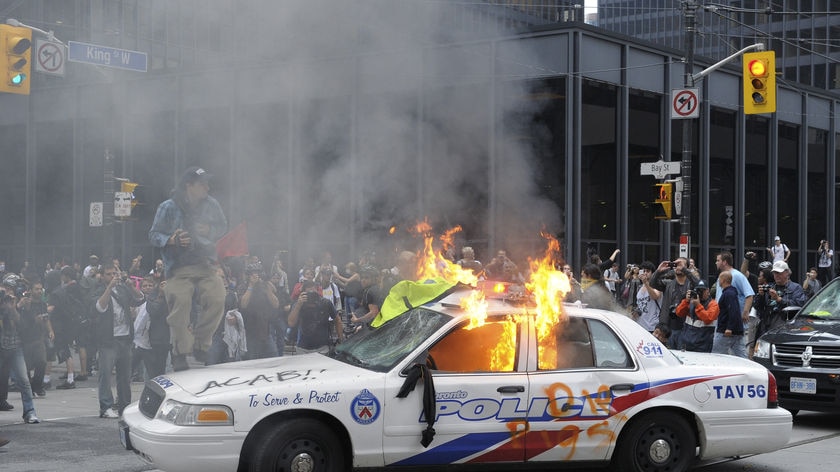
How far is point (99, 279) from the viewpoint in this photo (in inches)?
481

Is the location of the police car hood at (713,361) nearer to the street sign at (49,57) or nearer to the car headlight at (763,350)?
the car headlight at (763,350)

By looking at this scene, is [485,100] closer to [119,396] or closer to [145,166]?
[119,396]

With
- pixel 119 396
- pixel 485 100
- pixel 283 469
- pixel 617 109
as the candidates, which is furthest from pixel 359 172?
pixel 617 109

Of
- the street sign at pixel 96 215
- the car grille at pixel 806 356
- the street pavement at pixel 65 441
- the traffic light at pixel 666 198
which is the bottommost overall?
the street pavement at pixel 65 441

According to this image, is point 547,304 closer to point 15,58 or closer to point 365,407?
point 365,407

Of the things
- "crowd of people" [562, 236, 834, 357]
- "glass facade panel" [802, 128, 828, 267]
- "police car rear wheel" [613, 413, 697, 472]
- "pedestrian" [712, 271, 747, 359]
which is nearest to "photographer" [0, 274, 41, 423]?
"crowd of people" [562, 236, 834, 357]

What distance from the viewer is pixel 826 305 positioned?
9422 millimetres

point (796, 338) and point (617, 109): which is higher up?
point (617, 109)

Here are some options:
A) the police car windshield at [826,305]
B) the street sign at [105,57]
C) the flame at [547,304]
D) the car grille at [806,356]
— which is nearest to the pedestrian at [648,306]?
the police car windshield at [826,305]

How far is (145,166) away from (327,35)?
12.2 meters

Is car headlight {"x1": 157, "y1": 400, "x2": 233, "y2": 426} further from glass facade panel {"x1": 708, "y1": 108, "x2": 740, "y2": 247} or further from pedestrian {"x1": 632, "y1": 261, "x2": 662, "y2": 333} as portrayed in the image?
glass facade panel {"x1": 708, "y1": 108, "x2": 740, "y2": 247}

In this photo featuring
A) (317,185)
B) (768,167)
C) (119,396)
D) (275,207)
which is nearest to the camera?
(119,396)

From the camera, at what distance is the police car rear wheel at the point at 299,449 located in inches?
216

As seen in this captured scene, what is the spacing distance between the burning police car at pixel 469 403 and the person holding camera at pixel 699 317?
3.59 metres
